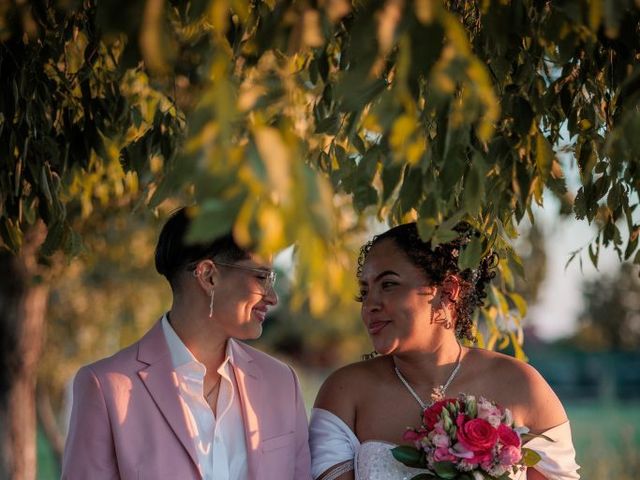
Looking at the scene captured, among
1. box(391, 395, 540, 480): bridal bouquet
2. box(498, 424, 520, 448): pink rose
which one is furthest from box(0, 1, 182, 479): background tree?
box(498, 424, 520, 448): pink rose

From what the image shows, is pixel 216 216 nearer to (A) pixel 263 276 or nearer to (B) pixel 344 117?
(B) pixel 344 117

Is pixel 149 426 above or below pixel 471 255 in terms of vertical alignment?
below

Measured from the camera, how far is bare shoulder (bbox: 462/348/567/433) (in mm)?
3277

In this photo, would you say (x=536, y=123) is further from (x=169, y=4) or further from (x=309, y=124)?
(x=309, y=124)

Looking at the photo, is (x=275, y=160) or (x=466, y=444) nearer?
(x=275, y=160)

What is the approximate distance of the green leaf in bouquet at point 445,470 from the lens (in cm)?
283

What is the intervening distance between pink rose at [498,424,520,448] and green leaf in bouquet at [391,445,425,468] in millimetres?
279

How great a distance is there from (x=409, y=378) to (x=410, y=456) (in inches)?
20.2

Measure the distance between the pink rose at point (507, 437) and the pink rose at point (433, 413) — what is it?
20cm

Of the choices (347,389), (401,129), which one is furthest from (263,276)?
(401,129)

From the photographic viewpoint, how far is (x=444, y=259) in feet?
11.0

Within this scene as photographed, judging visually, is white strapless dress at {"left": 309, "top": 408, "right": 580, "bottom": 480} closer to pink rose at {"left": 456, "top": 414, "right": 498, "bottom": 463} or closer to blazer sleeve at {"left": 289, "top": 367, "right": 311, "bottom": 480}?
blazer sleeve at {"left": 289, "top": 367, "right": 311, "bottom": 480}

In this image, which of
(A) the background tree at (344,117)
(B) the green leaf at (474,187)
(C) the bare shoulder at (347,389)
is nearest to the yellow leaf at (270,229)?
(A) the background tree at (344,117)

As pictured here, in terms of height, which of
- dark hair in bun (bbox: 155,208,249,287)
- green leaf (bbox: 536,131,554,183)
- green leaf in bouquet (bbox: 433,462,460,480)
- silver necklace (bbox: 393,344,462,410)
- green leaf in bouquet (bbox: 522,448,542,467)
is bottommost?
green leaf in bouquet (bbox: 522,448,542,467)
